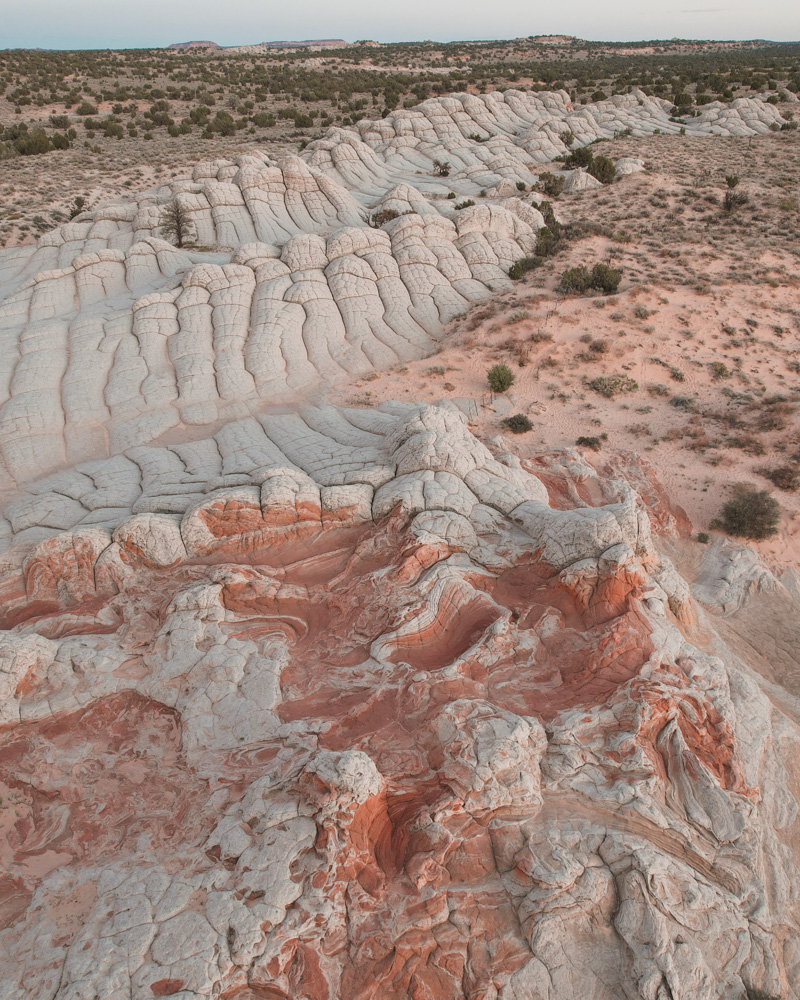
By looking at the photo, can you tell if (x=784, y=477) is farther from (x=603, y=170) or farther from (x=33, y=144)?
(x=33, y=144)

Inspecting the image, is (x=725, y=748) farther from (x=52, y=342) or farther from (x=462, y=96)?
(x=462, y=96)

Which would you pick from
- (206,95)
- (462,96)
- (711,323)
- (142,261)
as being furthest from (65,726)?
(206,95)

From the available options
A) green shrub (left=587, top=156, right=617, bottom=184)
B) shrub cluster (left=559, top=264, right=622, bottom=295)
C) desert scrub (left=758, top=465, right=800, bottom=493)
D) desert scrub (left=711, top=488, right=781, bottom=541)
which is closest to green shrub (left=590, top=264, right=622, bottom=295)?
shrub cluster (left=559, top=264, right=622, bottom=295)

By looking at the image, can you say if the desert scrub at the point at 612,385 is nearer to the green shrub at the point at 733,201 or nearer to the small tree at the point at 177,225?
the green shrub at the point at 733,201

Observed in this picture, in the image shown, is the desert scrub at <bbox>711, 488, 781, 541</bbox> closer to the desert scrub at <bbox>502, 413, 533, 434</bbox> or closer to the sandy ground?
the sandy ground

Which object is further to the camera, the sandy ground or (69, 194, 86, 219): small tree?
(69, 194, 86, 219): small tree
